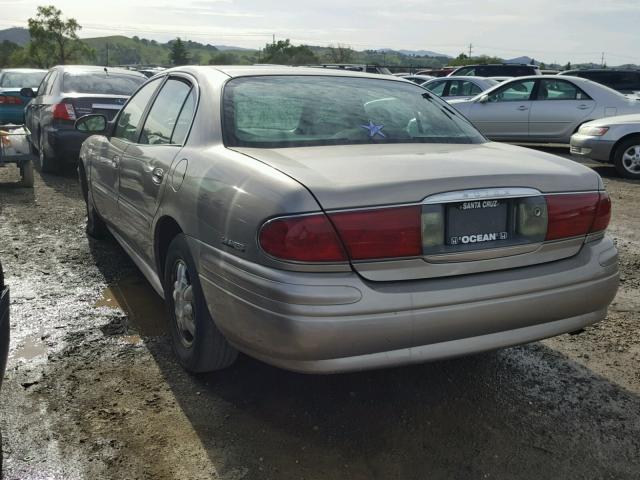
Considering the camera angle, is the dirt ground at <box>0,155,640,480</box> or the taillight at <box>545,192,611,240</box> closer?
the dirt ground at <box>0,155,640,480</box>

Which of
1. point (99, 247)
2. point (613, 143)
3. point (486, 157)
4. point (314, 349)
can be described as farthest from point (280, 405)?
point (613, 143)

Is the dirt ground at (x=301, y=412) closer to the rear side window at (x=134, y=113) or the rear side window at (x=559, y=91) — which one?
the rear side window at (x=134, y=113)

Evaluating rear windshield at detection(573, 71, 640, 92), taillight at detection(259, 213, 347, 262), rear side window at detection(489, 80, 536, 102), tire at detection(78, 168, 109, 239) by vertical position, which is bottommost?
tire at detection(78, 168, 109, 239)

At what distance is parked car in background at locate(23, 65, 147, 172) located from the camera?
8945 mm

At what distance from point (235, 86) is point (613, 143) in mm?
8021

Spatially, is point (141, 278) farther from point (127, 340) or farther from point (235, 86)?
point (235, 86)

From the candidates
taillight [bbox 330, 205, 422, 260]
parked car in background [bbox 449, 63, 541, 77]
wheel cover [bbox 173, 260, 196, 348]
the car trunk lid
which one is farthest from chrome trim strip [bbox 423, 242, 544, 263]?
parked car in background [bbox 449, 63, 541, 77]

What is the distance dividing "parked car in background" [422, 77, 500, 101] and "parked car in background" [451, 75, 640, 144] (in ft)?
7.00

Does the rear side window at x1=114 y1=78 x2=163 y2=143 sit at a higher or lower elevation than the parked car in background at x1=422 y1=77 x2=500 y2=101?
lower

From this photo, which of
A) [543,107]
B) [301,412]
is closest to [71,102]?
[301,412]

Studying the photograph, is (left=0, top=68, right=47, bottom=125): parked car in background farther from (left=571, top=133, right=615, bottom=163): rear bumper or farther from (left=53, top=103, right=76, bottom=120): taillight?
(left=571, top=133, right=615, bottom=163): rear bumper

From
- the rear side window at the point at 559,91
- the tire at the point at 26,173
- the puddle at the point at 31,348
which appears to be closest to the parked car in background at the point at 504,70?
the rear side window at the point at 559,91

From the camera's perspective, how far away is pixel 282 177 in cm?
261

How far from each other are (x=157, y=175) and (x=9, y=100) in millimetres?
12387
